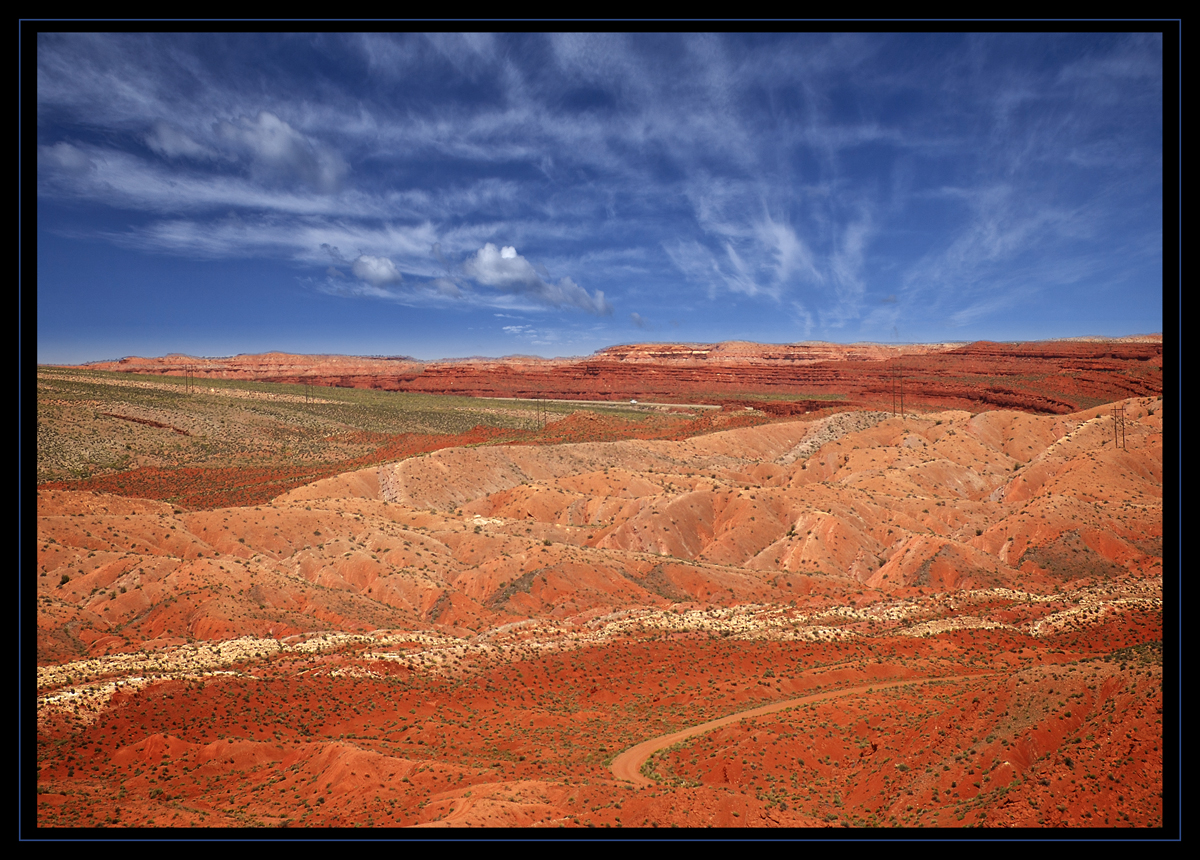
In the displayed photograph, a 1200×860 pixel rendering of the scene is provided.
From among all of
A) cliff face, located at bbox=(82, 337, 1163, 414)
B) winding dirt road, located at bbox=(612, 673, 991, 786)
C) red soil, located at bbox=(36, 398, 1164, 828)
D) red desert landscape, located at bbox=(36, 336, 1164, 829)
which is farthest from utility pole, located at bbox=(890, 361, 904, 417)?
winding dirt road, located at bbox=(612, 673, 991, 786)

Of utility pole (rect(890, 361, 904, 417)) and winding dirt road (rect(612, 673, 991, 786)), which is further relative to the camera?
utility pole (rect(890, 361, 904, 417))

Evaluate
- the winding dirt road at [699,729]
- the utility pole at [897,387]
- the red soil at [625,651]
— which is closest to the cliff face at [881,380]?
the utility pole at [897,387]

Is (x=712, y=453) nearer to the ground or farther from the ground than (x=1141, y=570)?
farther from the ground

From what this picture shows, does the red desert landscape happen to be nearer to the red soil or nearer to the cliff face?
the red soil

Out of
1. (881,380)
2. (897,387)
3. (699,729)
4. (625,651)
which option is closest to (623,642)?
(625,651)

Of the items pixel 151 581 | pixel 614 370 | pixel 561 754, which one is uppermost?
pixel 614 370

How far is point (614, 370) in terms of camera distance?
632ft

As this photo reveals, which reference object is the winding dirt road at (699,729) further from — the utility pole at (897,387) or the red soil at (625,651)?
the utility pole at (897,387)

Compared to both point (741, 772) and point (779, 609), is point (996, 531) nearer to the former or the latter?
point (779, 609)

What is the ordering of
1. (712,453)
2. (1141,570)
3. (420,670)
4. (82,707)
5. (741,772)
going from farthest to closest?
(712,453), (1141,570), (420,670), (82,707), (741,772)

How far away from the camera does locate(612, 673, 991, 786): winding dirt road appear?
15282 millimetres

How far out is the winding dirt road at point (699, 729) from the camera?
15.3 meters
